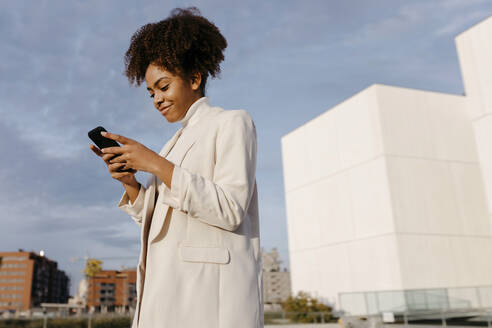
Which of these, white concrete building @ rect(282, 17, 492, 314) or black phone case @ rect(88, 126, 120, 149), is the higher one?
white concrete building @ rect(282, 17, 492, 314)

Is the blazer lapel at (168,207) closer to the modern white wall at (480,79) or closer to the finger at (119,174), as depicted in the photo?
the finger at (119,174)

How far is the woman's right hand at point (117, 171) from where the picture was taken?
162cm

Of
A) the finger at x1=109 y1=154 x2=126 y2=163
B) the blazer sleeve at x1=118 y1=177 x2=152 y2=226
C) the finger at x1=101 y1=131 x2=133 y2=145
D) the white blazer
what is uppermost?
the finger at x1=101 y1=131 x2=133 y2=145

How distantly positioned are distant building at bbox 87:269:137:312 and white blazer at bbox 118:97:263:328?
127045 mm

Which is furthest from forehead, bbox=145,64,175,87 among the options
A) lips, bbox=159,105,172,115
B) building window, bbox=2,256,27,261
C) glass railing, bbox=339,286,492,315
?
building window, bbox=2,256,27,261

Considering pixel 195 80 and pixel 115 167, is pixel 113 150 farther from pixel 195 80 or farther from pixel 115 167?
pixel 195 80

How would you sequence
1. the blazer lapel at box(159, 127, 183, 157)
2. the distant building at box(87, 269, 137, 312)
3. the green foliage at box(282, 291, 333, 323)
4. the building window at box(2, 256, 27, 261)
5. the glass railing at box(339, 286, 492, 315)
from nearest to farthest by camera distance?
the blazer lapel at box(159, 127, 183, 157), the glass railing at box(339, 286, 492, 315), the green foliage at box(282, 291, 333, 323), the distant building at box(87, 269, 137, 312), the building window at box(2, 256, 27, 261)

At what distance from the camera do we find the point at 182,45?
6.34 feet

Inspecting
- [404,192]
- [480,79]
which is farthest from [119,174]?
[480,79]

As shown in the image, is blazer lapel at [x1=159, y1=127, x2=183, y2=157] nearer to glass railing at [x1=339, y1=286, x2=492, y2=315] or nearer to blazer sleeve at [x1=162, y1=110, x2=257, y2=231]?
blazer sleeve at [x1=162, y1=110, x2=257, y2=231]

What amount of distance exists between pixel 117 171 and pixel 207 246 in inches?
Result: 18.9

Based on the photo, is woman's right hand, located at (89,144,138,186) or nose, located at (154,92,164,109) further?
nose, located at (154,92,164,109)

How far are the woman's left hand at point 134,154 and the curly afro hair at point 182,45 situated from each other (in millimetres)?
513

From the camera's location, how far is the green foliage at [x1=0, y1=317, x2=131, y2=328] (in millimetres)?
18331
